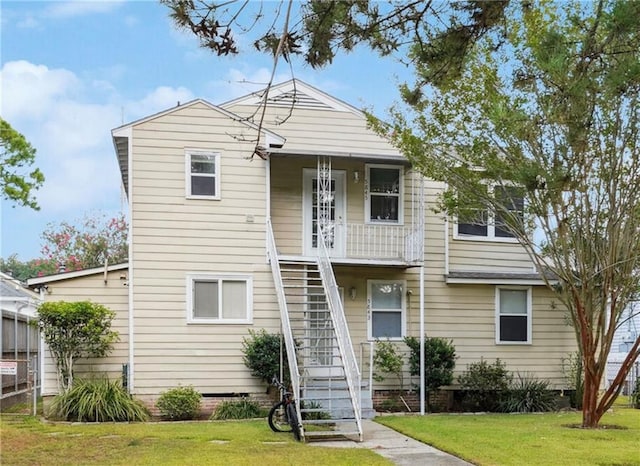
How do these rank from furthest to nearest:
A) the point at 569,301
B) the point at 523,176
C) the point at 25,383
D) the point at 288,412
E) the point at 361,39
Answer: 1. the point at 25,383
2. the point at 569,301
3. the point at 288,412
4. the point at 523,176
5. the point at 361,39

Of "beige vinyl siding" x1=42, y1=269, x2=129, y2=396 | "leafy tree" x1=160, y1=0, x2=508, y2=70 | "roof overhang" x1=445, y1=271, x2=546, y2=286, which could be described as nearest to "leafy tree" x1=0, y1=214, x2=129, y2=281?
"beige vinyl siding" x1=42, y1=269, x2=129, y2=396

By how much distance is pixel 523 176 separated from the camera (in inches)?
341

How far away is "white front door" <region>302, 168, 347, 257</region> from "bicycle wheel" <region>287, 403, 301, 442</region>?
4985 mm

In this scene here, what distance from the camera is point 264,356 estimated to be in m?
13.3

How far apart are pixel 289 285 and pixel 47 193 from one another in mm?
14390

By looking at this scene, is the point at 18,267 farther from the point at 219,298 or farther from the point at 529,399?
the point at 529,399

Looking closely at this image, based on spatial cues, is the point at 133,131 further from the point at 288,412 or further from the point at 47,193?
the point at 47,193

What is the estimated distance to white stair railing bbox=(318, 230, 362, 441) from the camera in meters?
10.3

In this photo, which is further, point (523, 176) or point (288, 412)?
point (288, 412)

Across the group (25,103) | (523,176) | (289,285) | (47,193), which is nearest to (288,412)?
(289,285)

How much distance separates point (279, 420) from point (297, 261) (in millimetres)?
3483

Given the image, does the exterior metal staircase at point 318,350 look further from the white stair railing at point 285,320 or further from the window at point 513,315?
the window at point 513,315

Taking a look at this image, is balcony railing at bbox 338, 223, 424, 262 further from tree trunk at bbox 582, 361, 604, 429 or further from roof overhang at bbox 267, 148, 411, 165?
tree trunk at bbox 582, 361, 604, 429

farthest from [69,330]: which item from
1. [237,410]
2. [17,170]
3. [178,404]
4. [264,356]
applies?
[17,170]
